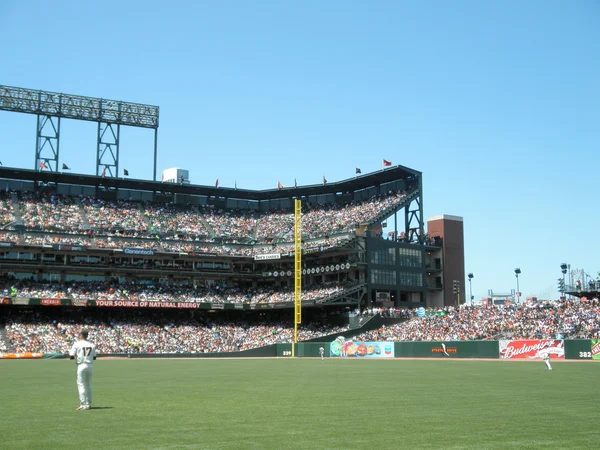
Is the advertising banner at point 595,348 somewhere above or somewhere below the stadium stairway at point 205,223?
below

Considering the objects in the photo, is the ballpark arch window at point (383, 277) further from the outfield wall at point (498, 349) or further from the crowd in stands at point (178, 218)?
the outfield wall at point (498, 349)

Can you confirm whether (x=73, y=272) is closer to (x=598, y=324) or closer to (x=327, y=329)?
(x=327, y=329)

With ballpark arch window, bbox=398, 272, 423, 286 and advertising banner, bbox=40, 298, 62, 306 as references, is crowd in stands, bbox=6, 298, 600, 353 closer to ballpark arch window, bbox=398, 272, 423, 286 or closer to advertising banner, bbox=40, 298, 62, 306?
advertising banner, bbox=40, 298, 62, 306

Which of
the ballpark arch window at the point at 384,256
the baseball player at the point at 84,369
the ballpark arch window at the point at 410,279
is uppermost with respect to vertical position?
the ballpark arch window at the point at 384,256

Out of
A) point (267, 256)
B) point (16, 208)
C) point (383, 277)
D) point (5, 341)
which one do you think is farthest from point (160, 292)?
point (383, 277)

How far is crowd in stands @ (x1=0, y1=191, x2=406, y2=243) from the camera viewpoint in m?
77.6

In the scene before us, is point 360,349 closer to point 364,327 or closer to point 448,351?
point 448,351

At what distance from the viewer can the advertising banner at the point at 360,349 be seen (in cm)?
5809

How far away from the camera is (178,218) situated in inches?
3388

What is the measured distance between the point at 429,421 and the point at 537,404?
4.34m

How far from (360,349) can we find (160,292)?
2849cm

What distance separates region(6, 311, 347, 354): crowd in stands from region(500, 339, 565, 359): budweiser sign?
24124 millimetres

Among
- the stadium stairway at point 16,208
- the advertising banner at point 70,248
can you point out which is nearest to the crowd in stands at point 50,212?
the stadium stairway at point 16,208

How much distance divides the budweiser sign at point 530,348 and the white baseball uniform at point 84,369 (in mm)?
37590
